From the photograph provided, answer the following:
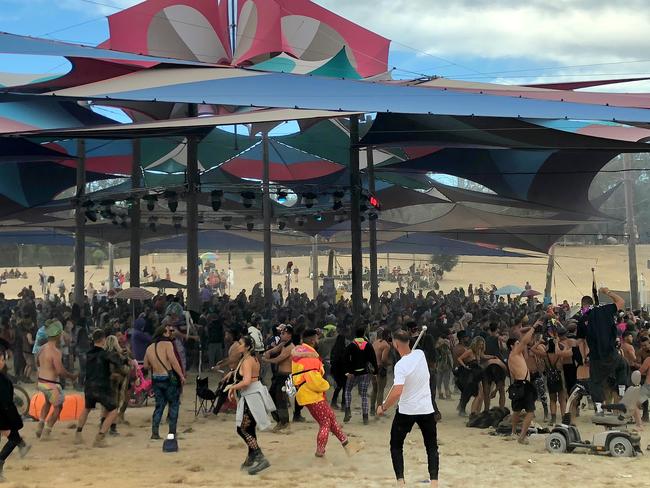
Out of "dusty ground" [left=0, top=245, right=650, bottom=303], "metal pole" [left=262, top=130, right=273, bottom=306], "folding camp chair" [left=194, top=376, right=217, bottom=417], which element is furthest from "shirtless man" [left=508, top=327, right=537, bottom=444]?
"dusty ground" [left=0, top=245, right=650, bottom=303]

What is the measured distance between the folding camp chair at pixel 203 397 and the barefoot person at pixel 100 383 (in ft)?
4.02

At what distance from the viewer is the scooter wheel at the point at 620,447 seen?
755 centimetres

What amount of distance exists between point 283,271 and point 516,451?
169 feet

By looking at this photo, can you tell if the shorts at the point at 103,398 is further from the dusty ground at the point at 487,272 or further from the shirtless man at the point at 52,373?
the dusty ground at the point at 487,272

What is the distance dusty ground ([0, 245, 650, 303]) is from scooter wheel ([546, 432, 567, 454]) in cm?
3767

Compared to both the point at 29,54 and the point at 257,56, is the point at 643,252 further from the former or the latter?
the point at 29,54

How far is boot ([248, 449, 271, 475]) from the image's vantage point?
7037mm

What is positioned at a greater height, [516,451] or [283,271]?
[283,271]

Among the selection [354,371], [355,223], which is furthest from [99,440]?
[355,223]

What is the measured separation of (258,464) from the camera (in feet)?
23.2

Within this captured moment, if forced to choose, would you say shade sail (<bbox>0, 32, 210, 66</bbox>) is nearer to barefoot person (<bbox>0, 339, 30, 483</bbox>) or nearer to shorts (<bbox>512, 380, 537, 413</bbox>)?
barefoot person (<bbox>0, 339, 30, 483</bbox>)

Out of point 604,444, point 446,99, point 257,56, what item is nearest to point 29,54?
point 257,56

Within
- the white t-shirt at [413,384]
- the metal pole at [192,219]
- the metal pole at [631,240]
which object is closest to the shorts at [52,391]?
the white t-shirt at [413,384]

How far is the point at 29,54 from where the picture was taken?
565 inches
